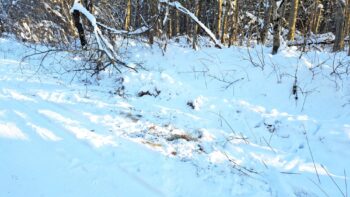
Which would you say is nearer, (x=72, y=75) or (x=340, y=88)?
(x=340, y=88)

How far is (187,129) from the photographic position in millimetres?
5984

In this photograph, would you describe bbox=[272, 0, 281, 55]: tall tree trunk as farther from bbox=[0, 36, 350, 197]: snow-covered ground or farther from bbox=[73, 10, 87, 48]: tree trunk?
bbox=[73, 10, 87, 48]: tree trunk

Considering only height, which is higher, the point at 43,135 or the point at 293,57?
the point at 293,57

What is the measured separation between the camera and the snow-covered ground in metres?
4.39

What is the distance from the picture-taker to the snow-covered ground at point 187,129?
14.4 ft

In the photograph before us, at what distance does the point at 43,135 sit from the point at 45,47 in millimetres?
8004

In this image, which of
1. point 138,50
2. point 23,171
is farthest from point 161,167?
point 138,50

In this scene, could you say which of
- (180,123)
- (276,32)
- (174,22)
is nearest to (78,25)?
(276,32)

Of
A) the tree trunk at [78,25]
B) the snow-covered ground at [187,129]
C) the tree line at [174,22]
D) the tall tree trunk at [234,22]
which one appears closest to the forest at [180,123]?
the snow-covered ground at [187,129]

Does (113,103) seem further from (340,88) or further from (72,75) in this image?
(340,88)

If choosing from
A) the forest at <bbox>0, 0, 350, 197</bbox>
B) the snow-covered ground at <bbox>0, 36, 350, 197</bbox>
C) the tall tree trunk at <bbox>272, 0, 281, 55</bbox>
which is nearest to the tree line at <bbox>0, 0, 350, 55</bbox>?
the tall tree trunk at <bbox>272, 0, 281, 55</bbox>

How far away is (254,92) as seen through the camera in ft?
23.6

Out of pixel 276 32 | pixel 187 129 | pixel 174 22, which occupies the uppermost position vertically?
pixel 174 22

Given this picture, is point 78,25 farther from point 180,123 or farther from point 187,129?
point 187,129
